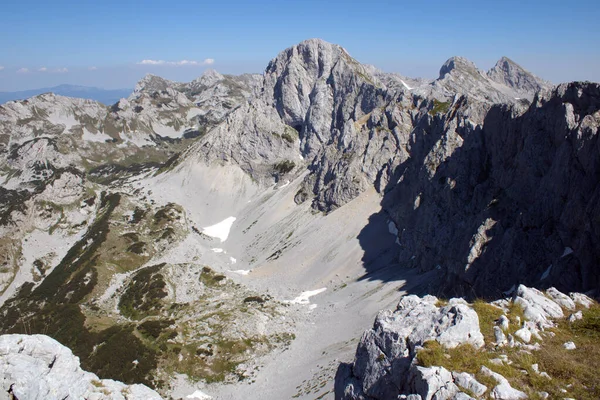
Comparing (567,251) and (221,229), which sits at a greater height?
(567,251)

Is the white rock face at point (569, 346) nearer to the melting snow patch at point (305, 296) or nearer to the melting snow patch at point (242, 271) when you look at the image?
the melting snow patch at point (305, 296)

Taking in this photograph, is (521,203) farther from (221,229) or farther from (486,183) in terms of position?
(221,229)

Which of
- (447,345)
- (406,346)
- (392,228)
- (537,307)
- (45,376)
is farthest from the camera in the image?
(392,228)

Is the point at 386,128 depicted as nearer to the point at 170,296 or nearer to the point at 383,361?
the point at 170,296

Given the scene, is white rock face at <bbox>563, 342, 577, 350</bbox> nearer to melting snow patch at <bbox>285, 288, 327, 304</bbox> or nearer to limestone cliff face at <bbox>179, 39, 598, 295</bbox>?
limestone cliff face at <bbox>179, 39, 598, 295</bbox>

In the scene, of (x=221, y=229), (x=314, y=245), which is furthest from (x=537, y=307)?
(x=221, y=229)

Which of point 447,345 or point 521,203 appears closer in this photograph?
point 447,345

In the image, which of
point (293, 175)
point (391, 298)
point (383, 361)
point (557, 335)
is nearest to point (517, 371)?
point (557, 335)
